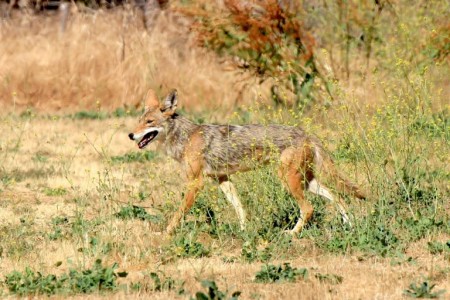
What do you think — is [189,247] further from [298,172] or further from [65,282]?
[298,172]

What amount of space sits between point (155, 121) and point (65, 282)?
352 centimetres

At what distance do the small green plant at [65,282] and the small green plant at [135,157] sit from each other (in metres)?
6.79

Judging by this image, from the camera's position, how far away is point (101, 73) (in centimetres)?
2034

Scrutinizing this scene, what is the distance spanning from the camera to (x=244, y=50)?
17375 mm

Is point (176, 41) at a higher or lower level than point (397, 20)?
lower

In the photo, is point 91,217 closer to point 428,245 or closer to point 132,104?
point 428,245

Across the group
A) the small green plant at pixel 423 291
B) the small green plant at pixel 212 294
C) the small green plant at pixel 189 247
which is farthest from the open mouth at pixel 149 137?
the small green plant at pixel 423 291

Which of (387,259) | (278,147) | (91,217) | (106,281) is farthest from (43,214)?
(387,259)

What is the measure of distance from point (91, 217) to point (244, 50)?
737 cm

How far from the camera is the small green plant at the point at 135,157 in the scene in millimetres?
14564

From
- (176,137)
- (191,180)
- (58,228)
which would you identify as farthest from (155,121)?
(58,228)

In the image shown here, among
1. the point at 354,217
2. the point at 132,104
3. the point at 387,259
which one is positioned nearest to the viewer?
the point at 387,259

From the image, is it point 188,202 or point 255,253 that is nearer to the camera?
point 255,253

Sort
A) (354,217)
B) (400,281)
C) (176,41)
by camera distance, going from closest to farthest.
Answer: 1. (400,281)
2. (354,217)
3. (176,41)
